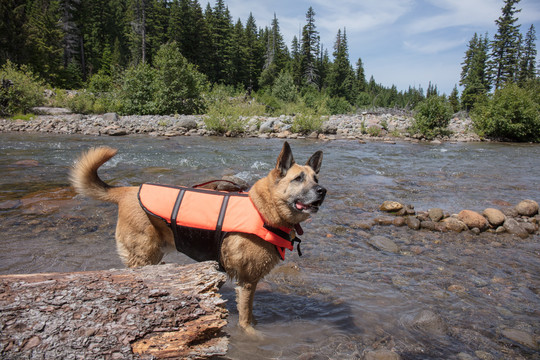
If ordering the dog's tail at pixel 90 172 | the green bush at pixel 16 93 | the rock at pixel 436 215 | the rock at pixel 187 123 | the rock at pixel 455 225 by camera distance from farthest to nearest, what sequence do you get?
the green bush at pixel 16 93 → the rock at pixel 187 123 → the rock at pixel 436 215 → the rock at pixel 455 225 → the dog's tail at pixel 90 172

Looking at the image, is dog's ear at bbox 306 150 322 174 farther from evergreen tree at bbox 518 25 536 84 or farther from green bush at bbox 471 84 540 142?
evergreen tree at bbox 518 25 536 84

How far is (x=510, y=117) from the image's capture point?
24875 millimetres

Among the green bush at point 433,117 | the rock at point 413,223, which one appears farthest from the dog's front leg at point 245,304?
the green bush at point 433,117

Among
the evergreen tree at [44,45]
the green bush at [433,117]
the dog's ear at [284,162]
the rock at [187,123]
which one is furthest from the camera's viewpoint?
the evergreen tree at [44,45]

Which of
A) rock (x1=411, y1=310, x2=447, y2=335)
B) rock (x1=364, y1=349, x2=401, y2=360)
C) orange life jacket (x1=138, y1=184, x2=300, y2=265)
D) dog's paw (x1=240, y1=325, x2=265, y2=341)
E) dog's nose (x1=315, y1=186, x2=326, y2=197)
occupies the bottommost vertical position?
dog's paw (x1=240, y1=325, x2=265, y2=341)

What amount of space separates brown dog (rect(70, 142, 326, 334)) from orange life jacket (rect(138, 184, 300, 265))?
9 centimetres

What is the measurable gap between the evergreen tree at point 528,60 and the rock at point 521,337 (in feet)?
242

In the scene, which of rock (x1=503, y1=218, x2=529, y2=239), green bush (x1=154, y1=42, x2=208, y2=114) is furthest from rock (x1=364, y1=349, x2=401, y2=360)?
green bush (x1=154, y1=42, x2=208, y2=114)

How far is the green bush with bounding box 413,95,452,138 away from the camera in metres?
23.6

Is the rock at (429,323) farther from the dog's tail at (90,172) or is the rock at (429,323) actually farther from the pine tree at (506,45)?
the pine tree at (506,45)

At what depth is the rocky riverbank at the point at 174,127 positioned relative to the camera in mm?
20328

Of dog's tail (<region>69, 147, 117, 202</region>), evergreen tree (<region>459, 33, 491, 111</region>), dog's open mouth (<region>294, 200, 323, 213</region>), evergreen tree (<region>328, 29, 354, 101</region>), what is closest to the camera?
dog's open mouth (<region>294, 200, 323, 213</region>)

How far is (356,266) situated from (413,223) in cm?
257

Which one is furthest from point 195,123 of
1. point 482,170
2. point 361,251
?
point 361,251
